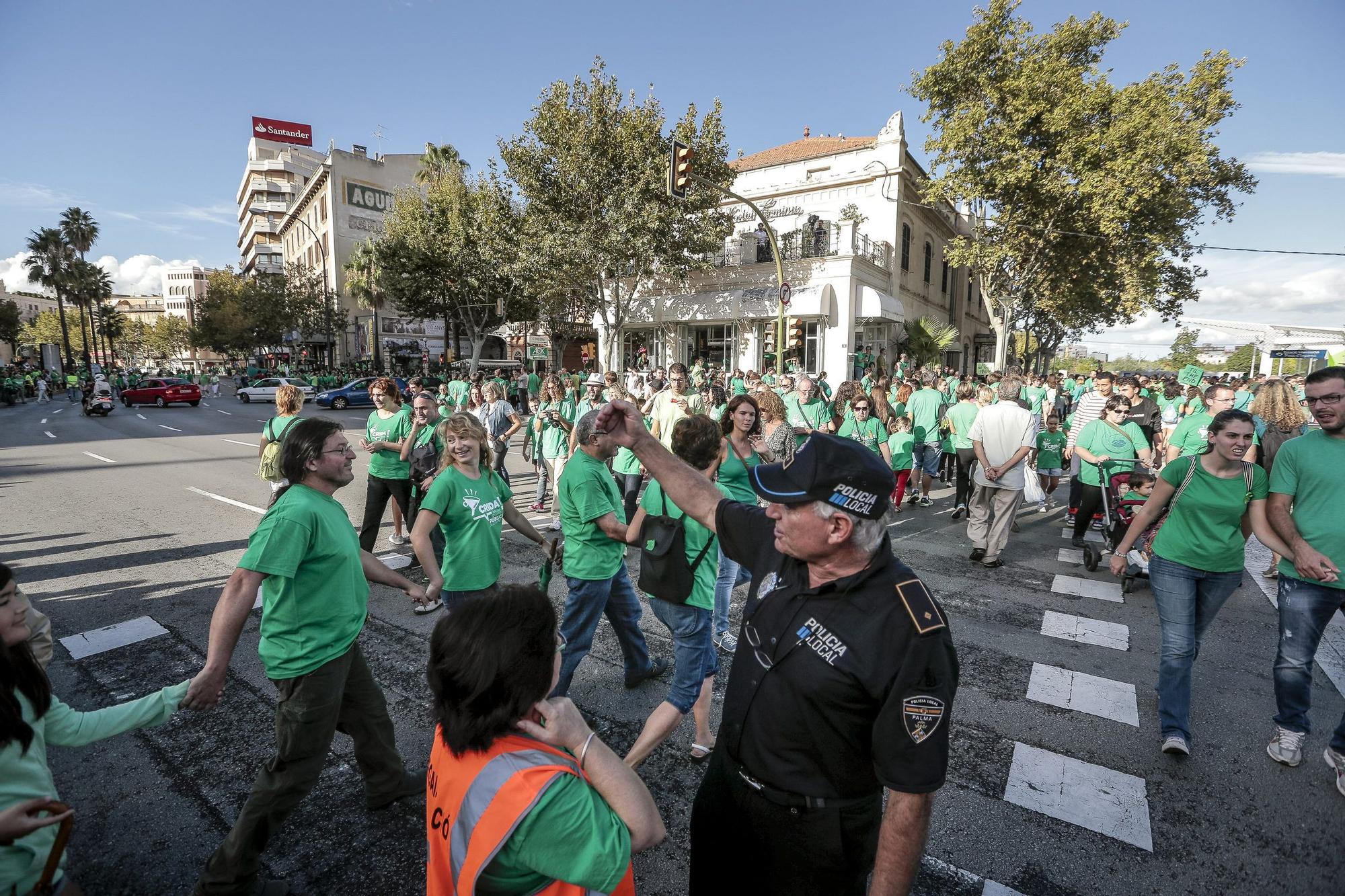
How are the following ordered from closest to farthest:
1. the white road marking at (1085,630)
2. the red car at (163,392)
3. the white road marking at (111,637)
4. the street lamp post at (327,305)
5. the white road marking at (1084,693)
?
the white road marking at (1084,693) < the white road marking at (111,637) < the white road marking at (1085,630) < the red car at (163,392) < the street lamp post at (327,305)

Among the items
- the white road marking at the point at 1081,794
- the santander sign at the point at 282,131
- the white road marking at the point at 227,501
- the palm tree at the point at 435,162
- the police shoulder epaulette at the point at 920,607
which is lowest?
the white road marking at the point at 1081,794

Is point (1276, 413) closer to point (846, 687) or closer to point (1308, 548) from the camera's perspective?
point (1308, 548)

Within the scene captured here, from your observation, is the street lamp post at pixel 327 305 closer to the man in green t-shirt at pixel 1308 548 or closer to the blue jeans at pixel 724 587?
the blue jeans at pixel 724 587

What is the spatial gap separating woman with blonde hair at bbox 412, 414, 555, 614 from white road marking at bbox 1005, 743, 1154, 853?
2733 millimetres

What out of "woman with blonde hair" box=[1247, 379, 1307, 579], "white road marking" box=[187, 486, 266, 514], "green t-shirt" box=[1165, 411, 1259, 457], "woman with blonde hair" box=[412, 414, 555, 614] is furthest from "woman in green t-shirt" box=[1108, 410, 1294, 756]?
"white road marking" box=[187, 486, 266, 514]

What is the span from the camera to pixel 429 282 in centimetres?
2953

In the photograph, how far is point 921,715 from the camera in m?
1.42

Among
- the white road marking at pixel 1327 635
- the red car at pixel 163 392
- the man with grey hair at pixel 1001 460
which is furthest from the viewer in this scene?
the red car at pixel 163 392

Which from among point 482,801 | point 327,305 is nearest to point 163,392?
point 327,305

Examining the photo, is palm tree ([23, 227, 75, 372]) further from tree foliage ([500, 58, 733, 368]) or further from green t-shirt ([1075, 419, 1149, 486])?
green t-shirt ([1075, 419, 1149, 486])

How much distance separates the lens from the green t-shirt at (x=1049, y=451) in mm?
8867

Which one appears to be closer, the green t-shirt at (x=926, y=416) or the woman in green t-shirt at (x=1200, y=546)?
the woman in green t-shirt at (x=1200, y=546)

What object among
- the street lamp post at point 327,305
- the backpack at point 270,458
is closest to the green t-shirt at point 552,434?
the backpack at point 270,458

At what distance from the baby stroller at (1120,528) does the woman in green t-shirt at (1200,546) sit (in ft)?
9.01
